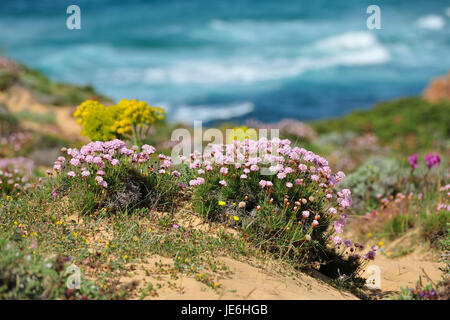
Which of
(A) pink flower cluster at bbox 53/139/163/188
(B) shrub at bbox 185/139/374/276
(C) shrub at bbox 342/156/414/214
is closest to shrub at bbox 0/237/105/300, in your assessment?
(A) pink flower cluster at bbox 53/139/163/188

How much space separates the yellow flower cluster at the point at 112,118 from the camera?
669 cm

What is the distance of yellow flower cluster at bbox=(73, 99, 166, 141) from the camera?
669cm

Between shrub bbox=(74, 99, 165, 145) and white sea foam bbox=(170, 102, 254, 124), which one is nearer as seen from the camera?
shrub bbox=(74, 99, 165, 145)

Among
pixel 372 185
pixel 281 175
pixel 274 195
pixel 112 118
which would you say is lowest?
pixel 372 185

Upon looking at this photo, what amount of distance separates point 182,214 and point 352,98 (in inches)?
1689

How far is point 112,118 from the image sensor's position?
682cm

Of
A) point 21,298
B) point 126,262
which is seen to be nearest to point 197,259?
point 126,262

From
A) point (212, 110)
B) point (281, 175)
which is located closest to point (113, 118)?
point (281, 175)

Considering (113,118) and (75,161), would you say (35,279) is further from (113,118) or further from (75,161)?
(113,118)

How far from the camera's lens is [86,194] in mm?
4996

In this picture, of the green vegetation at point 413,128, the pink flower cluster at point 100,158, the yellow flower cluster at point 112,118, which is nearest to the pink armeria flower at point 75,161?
the pink flower cluster at point 100,158

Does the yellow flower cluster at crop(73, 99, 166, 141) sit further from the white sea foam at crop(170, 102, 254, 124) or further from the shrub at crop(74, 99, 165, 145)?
the white sea foam at crop(170, 102, 254, 124)

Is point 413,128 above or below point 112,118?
above
